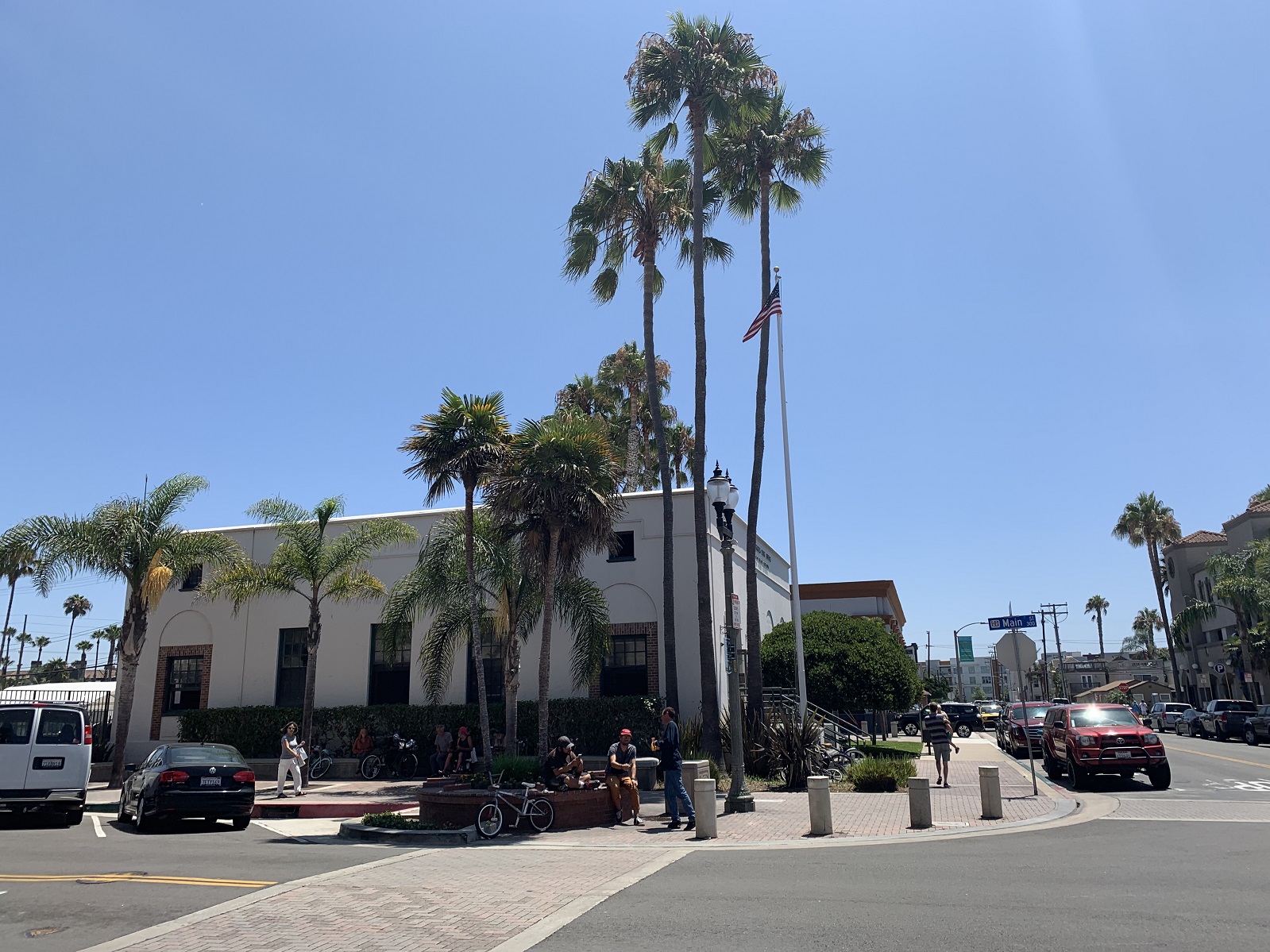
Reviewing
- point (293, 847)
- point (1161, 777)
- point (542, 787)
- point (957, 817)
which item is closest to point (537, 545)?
point (542, 787)

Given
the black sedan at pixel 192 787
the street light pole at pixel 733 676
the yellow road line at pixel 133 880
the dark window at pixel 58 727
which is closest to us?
the yellow road line at pixel 133 880

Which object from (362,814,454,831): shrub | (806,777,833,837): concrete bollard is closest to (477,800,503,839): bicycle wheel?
(362,814,454,831): shrub

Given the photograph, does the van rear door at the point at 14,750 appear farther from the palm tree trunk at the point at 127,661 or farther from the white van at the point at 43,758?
the palm tree trunk at the point at 127,661

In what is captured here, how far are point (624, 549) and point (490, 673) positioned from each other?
195 inches

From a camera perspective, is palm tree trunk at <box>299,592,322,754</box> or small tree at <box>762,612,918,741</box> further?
small tree at <box>762,612,918,741</box>

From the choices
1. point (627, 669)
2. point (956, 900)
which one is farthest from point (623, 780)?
point (627, 669)

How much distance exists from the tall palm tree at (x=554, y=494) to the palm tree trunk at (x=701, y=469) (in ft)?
10.8

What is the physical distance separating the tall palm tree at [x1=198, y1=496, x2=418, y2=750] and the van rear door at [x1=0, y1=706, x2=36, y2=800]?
794 centimetres

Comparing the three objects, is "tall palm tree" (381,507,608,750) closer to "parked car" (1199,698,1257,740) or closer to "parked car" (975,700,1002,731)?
"parked car" (1199,698,1257,740)

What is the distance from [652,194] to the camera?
23.5 meters

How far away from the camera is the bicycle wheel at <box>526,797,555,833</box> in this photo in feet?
44.4

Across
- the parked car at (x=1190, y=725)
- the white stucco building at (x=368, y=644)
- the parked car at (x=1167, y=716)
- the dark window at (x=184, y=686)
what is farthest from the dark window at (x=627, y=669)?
the parked car at (x=1167, y=716)

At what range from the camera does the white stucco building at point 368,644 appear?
2459 cm

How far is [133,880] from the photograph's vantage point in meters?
9.91
